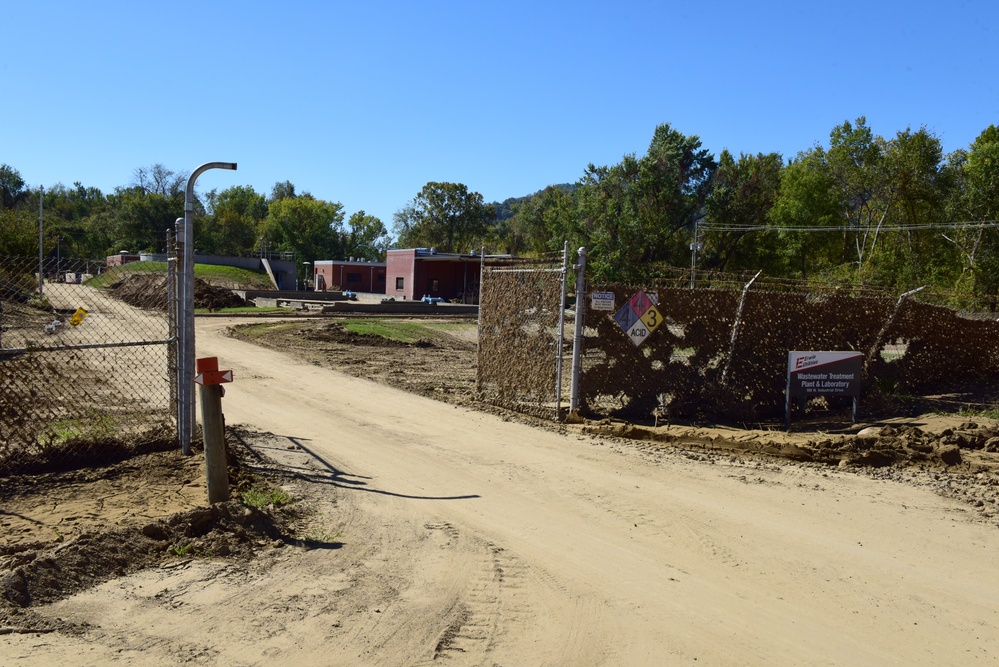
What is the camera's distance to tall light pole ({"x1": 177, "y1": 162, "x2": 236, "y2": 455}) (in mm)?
7844

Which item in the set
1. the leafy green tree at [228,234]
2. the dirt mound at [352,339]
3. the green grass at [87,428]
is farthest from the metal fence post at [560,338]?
the leafy green tree at [228,234]

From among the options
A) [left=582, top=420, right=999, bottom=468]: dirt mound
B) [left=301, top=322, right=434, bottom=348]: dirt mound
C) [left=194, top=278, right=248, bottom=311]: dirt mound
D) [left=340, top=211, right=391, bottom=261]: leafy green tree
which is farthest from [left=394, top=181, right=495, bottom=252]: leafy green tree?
[left=582, top=420, right=999, bottom=468]: dirt mound

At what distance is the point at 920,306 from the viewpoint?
13.6 meters

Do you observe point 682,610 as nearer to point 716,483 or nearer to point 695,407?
point 716,483

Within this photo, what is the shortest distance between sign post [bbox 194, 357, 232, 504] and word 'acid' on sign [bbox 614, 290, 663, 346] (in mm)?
6408

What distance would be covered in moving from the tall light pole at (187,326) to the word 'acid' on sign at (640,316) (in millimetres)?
6049

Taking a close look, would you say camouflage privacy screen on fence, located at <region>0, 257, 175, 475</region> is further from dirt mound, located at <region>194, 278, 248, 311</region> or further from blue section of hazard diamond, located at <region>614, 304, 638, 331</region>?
dirt mound, located at <region>194, 278, 248, 311</region>

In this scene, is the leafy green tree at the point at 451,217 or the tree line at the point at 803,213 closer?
the tree line at the point at 803,213

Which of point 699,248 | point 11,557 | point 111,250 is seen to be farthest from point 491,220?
point 11,557

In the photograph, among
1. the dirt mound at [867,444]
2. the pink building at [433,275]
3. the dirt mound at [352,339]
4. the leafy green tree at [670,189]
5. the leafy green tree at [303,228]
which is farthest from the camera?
the leafy green tree at [303,228]

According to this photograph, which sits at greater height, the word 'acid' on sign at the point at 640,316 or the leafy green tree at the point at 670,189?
the leafy green tree at the point at 670,189

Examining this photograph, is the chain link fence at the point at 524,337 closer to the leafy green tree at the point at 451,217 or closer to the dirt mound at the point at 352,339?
the dirt mound at the point at 352,339

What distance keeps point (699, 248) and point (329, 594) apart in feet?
175

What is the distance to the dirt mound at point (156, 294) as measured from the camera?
1592 inches
